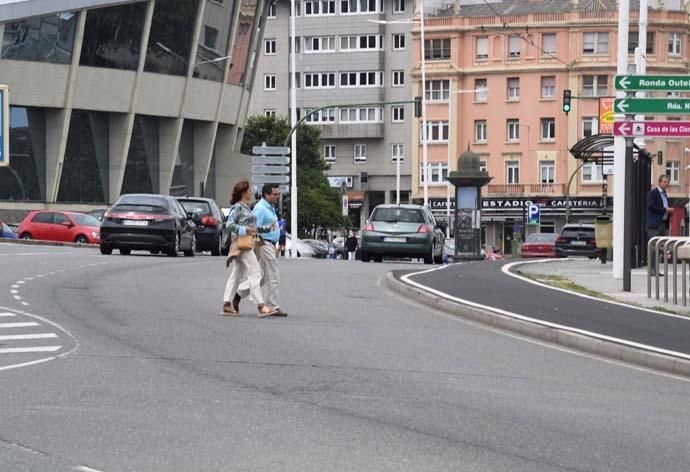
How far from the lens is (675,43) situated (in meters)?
94.9

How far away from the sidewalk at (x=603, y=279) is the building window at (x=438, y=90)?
6437 cm

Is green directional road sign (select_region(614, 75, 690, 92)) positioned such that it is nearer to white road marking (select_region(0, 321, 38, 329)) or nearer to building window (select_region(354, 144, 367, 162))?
white road marking (select_region(0, 321, 38, 329))

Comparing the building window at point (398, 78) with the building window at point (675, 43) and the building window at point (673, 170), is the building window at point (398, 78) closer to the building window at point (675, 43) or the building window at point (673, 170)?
the building window at point (675, 43)

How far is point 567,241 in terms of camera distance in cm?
4897

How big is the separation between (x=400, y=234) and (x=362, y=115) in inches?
2825

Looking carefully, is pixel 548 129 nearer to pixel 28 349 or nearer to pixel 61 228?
pixel 61 228

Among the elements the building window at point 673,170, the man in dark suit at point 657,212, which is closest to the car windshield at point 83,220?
the man in dark suit at point 657,212

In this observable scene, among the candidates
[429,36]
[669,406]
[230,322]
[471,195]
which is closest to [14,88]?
[471,195]

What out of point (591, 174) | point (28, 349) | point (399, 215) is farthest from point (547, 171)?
point (28, 349)

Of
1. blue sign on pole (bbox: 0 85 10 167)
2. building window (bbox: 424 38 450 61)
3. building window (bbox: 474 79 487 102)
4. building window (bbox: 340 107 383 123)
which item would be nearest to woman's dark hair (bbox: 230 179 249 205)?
blue sign on pole (bbox: 0 85 10 167)

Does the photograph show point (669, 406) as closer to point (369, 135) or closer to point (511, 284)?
point (511, 284)

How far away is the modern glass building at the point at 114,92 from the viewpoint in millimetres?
65312

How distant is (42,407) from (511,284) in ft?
46.6

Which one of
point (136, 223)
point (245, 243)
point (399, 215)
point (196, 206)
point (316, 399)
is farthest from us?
point (196, 206)
